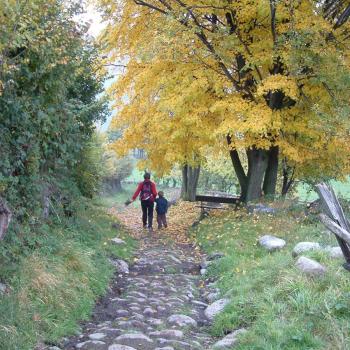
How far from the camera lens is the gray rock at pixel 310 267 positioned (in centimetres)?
628

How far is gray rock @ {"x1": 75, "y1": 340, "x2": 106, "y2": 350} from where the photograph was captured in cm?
532

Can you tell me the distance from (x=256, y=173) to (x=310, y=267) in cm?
881

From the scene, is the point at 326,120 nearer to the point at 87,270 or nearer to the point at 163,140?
the point at 163,140

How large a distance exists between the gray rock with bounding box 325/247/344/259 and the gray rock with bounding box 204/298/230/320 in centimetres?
176

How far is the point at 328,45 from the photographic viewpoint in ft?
40.1

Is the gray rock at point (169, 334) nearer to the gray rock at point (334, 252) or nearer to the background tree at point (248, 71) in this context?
the gray rock at point (334, 252)

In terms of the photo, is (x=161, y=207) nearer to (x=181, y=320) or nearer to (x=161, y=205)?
(x=161, y=205)

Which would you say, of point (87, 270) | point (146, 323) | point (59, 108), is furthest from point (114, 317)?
point (59, 108)

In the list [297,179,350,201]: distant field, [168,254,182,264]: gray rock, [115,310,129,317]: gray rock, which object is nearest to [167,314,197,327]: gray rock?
[115,310,129,317]: gray rock

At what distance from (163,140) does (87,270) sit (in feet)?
23.4

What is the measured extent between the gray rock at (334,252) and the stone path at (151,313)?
212 centimetres

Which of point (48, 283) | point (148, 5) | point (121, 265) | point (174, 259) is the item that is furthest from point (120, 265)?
point (148, 5)

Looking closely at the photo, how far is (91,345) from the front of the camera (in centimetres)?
538

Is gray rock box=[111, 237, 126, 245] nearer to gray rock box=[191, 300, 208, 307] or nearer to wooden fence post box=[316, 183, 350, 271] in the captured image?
gray rock box=[191, 300, 208, 307]
